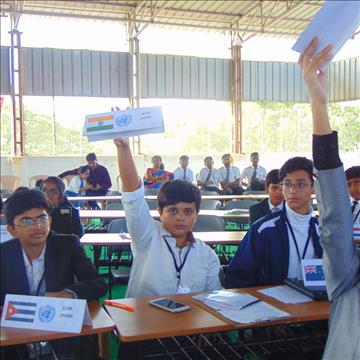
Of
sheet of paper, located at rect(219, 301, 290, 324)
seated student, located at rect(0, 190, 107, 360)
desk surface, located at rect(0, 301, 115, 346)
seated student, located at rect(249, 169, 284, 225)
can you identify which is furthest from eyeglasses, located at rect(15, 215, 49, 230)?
seated student, located at rect(249, 169, 284, 225)

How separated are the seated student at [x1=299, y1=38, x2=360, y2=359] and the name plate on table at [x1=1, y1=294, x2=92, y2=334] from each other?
36.4 inches

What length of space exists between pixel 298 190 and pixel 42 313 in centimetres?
140

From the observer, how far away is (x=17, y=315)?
1.60m

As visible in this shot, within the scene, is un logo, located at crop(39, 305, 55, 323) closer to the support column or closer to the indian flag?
the indian flag

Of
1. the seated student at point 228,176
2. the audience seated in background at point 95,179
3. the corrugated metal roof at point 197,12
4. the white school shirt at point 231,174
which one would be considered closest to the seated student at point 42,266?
the audience seated in background at point 95,179

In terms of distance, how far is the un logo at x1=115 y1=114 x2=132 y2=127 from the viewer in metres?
1.56

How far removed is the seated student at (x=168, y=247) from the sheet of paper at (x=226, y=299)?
15cm

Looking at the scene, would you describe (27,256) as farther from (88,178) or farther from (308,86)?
(88,178)

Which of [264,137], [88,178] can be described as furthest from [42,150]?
[264,137]

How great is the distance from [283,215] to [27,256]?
4.13ft

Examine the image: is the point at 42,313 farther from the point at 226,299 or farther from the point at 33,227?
the point at 226,299

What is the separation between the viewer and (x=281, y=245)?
2262 millimetres

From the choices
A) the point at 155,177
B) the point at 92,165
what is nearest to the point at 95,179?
the point at 92,165

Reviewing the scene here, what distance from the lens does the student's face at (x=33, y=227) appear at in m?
1.70
